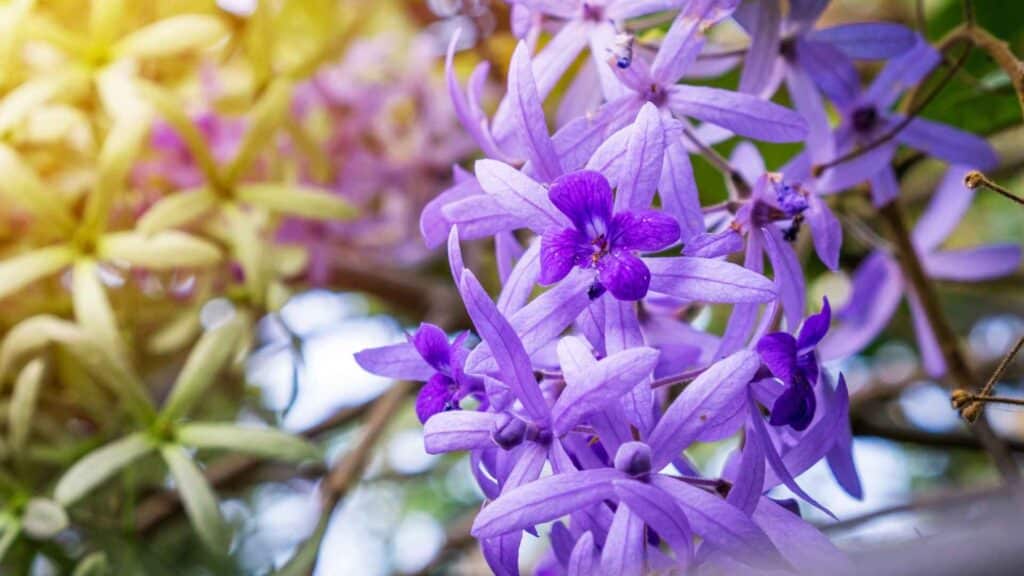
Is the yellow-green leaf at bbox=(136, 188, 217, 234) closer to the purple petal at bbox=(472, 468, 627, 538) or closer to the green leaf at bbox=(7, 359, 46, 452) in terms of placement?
the green leaf at bbox=(7, 359, 46, 452)

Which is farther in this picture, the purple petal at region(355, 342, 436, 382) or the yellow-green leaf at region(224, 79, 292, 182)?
the yellow-green leaf at region(224, 79, 292, 182)

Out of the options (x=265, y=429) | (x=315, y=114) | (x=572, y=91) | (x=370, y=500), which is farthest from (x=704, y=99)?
(x=370, y=500)

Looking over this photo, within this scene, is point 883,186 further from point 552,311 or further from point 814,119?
point 552,311

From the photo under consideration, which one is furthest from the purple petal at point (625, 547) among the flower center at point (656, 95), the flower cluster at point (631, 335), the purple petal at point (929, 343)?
the purple petal at point (929, 343)

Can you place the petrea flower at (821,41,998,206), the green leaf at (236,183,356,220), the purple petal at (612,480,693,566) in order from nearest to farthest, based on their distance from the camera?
the purple petal at (612,480,693,566), the petrea flower at (821,41,998,206), the green leaf at (236,183,356,220)

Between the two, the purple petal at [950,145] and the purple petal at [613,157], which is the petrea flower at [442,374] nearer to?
the purple petal at [613,157]

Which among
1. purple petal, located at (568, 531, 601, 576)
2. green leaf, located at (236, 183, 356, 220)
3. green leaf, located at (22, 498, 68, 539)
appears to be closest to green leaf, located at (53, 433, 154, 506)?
green leaf, located at (22, 498, 68, 539)
